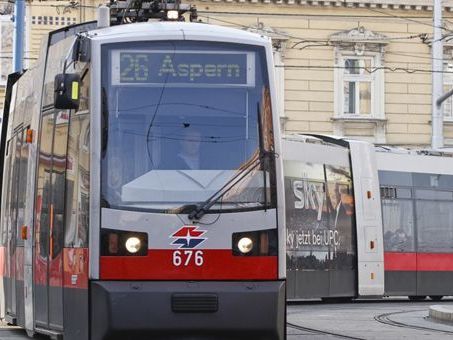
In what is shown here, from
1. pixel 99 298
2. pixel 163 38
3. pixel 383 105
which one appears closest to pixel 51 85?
pixel 163 38

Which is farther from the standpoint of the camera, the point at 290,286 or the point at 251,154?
the point at 290,286

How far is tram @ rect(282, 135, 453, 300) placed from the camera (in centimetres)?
2486

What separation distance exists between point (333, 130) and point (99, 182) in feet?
89.8

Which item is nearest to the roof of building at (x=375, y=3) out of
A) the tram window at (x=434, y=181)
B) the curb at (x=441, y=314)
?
the tram window at (x=434, y=181)

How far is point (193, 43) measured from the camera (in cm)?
1224

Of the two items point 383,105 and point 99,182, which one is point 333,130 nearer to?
point 383,105

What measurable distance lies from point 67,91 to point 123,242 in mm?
1405

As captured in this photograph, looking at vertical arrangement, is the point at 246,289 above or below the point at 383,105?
below

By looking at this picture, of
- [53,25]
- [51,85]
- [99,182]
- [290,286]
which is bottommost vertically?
[290,286]

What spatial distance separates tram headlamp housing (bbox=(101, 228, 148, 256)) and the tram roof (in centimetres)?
173

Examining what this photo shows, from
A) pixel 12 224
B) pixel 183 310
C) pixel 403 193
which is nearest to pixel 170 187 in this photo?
pixel 183 310

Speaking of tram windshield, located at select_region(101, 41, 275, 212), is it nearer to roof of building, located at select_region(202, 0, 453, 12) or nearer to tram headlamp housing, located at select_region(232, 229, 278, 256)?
tram headlamp housing, located at select_region(232, 229, 278, 256)

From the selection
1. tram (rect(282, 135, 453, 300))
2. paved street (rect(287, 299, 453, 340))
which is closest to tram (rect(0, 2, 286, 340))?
paved street (rect(287, 299, 453, 340))

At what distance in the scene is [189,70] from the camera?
1215cm
